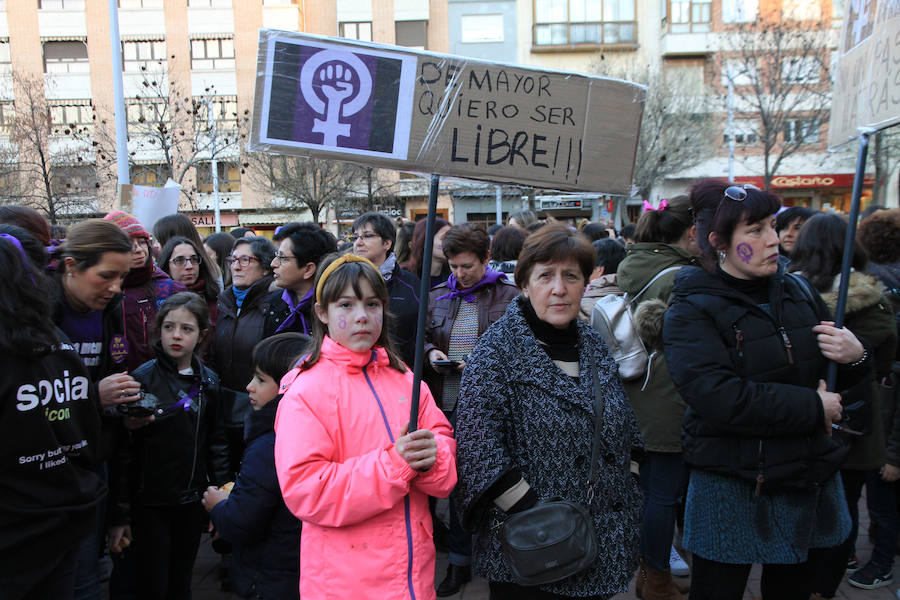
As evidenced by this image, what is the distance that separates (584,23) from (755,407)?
33.6 m

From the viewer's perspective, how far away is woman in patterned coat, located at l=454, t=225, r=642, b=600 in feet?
7.03

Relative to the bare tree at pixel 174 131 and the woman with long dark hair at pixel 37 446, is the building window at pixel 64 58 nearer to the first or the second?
the bare tree at pixel 174 131

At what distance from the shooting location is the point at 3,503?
1991 mm

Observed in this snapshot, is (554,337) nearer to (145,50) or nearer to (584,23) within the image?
(584,23)

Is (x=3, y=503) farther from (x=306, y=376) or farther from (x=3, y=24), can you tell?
(x=3, y=24)

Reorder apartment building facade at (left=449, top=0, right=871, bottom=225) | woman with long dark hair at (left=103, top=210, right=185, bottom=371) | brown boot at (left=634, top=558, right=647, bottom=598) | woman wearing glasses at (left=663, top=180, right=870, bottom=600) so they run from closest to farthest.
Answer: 1. woman wearing glasses at (left=663, top=180, right=870, bottom=600)
2. woman with long dark hair at (left=103, top=210, right=185, bottom=371)
3. brown boot at (left=634, top=558, right=647, bottom=598)
4. apartment building facade at (left=449, top=0, right=871, bottom=225)

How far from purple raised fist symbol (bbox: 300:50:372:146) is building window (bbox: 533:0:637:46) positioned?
1295 inches

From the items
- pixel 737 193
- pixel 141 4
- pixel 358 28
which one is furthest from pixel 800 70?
pixel 141 4

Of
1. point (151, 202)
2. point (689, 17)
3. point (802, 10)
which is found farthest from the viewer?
point (689, 17)

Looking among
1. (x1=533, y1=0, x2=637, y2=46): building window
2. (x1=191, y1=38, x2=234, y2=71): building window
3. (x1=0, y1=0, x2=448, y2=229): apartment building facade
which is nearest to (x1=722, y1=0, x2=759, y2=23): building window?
(x1=533, y1=0, x2=637, y2=46): building window

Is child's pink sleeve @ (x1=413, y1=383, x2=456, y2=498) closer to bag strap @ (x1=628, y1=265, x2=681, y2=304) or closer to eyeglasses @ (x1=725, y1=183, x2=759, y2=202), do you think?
eyeglasses @ (x1=725, y1=183, x2=759, y2=202)

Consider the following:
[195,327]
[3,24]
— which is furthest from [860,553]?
[3,24]

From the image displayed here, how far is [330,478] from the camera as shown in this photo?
80.7 inches

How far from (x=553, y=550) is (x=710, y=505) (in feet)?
2.61
